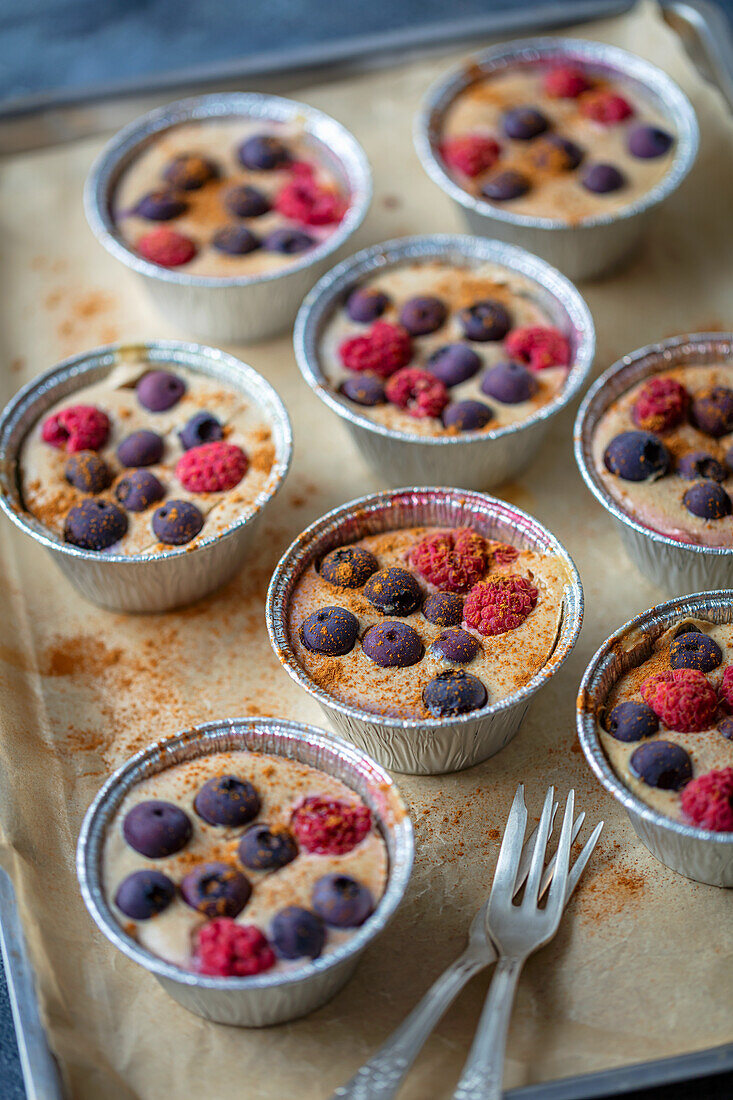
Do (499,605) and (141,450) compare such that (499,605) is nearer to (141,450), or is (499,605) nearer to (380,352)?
(380,352)

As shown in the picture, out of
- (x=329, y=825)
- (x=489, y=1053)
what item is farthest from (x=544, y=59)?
(x=489, y=1053)

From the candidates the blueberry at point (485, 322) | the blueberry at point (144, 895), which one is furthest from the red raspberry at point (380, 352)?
the blueberry at point (144, 895)

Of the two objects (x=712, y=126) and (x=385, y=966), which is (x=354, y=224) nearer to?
(x=712, y=126)

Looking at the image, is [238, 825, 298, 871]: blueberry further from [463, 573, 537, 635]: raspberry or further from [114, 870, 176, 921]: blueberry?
[463, 573, 537, 635]: raspberry

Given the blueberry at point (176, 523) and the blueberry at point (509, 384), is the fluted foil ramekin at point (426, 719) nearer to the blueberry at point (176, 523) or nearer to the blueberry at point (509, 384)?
the blueberry at point (176, 523)

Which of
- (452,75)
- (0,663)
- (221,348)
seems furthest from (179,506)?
(452,75)
